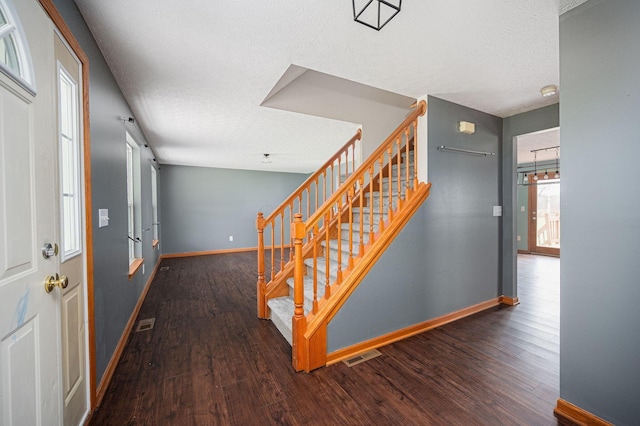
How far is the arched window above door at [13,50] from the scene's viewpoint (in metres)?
0.82

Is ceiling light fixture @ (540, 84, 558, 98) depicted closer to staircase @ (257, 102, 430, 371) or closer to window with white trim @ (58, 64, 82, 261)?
staircase @ (257, 102, 430, 371)

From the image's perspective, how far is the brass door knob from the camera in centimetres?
103

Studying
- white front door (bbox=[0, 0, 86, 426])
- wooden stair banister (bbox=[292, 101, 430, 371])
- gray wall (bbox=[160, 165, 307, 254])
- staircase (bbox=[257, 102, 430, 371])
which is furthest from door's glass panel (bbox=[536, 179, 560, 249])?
white front door (bbox=[0, 0, 86, 426])

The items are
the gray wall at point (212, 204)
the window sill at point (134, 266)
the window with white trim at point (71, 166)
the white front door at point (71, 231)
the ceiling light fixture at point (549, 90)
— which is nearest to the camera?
the white front door at point (71, 231)

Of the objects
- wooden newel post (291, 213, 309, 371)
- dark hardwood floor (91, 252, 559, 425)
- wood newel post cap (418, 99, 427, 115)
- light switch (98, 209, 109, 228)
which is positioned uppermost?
wood newel post cap (418, 99, 427, 115)

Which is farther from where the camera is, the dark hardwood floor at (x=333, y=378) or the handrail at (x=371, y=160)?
the handrail at (x=371, y=160)

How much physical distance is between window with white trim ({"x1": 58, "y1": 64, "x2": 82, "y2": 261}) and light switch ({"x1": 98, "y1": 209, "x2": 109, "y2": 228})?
0.88 ft

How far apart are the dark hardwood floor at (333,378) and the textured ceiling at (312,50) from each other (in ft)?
7.58

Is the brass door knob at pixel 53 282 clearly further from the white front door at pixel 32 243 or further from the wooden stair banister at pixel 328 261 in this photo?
the wooden stair banister at pixel 328 261

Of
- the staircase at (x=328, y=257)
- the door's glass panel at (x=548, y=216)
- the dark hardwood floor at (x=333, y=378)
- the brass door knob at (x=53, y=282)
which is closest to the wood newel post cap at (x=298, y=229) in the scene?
the staircase at (x=328, y=257)

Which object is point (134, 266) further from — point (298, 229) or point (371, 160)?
point (371, 160)

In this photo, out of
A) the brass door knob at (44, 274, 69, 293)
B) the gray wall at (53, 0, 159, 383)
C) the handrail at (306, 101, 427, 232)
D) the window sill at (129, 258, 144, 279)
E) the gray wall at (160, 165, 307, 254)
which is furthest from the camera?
the gray wall at (160, 165, 307, 254)

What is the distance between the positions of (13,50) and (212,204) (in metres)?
6.13

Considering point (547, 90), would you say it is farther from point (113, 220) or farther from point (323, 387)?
point (113, 220)
